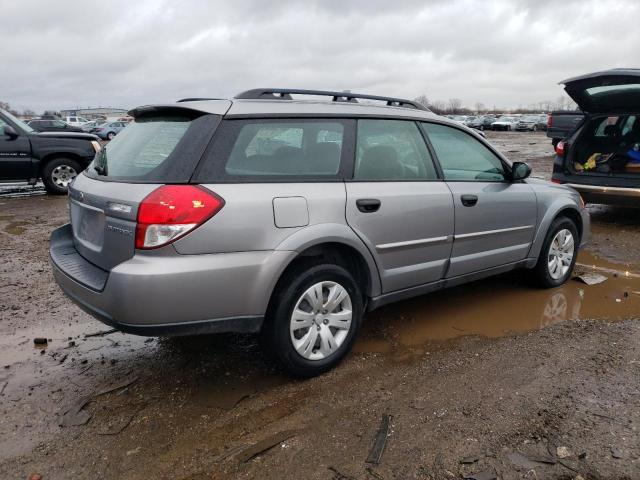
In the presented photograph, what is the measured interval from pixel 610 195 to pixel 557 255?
2910 mm

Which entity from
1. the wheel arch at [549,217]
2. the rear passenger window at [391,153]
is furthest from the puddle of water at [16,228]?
the wheel arch at [549,217]

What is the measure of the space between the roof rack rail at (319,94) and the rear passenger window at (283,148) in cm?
27

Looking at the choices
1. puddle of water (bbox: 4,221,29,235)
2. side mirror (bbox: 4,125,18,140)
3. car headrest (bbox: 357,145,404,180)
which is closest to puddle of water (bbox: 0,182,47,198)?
side mirror (bbox: 4,125,18,140)

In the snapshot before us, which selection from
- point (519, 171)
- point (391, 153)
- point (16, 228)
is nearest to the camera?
point (391, 153)

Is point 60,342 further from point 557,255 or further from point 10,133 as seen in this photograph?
point 10,133

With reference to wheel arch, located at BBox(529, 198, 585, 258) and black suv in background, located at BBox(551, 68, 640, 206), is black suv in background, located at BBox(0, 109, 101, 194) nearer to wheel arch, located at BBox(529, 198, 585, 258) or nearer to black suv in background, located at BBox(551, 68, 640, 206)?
black suv in background, located at BBox(551, 68, 640, 206)

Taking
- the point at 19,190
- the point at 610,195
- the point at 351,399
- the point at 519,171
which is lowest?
the point at 19,190

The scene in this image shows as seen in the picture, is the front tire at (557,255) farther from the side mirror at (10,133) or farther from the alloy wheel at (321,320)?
the side mirror at (10,133)

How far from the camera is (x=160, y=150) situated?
9.71 feet

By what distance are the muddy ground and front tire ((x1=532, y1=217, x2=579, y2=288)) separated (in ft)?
1.13

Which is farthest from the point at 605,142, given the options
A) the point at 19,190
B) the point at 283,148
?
the point at 19,190

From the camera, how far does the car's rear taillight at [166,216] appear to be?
264cm

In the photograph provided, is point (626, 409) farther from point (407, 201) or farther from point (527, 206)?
point (527, 206)

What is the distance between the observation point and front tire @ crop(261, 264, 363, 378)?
300 centimetres
